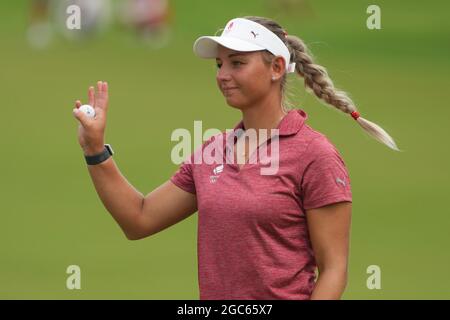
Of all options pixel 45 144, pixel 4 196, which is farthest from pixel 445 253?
pixel 45 144

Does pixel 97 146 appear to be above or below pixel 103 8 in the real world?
below

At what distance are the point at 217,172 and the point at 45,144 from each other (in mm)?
9859

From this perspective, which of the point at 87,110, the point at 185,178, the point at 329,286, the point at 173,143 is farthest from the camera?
the point at 173,143

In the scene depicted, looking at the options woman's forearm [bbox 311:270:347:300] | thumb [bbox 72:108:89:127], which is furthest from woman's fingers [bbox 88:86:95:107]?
woman's forearm [bbox 311:270:347:300]

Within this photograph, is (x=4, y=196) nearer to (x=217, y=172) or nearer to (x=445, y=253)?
(x=445, y=253)

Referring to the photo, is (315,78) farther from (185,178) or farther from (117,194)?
(117,194)

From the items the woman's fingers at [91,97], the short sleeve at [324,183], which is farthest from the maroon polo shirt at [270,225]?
the woman's fingers at [91,97]

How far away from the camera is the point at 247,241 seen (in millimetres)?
4305

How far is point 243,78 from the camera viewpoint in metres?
4.49

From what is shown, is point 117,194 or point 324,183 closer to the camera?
point 324,183

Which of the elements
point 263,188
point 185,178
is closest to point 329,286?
point 263,188

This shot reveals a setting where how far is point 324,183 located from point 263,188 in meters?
0.20

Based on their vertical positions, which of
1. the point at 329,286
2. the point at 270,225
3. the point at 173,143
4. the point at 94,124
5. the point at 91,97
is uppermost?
the point at 173,143

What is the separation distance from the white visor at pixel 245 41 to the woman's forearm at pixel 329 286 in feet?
2.48
